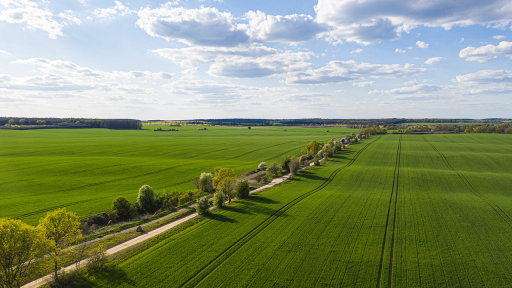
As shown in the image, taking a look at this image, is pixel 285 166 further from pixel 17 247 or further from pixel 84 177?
pixel 17 247

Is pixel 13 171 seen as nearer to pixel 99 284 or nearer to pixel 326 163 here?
pixel 99 284

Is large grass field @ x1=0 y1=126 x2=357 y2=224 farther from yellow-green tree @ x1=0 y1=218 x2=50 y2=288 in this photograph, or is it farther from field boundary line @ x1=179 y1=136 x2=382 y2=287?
field boundary line @ x1=179 y1=136 x2=382 y2=287

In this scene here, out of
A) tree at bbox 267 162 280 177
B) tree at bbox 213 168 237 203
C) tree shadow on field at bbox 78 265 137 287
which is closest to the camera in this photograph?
tree shadow on field at bbox 78 265 137 287

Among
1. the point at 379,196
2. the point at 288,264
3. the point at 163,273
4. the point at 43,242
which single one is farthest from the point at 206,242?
the point at 379,196

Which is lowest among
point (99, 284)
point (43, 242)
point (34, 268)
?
point (99, 284)

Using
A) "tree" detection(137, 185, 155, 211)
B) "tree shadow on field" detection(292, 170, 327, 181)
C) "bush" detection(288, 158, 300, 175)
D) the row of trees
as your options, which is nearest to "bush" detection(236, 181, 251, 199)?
"tree" detection(137, 185, 155, 211)

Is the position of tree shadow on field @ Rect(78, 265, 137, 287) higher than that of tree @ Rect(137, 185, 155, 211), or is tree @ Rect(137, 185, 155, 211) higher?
tree @ Rect(137, 185, 155, 211)
